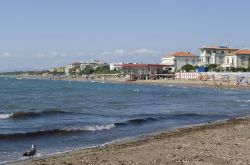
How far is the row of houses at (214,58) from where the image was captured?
14975 cm

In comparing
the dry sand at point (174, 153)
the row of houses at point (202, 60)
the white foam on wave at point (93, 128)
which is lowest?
the white foam on wave at point (93, 128)

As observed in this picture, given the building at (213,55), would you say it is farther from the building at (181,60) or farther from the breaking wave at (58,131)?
the breaking wave at (58,131)

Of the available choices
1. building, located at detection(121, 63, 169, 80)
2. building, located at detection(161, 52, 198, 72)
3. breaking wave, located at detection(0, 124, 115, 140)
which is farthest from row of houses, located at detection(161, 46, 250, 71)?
breaking wave, located at detection(0, 124, 115, 140)

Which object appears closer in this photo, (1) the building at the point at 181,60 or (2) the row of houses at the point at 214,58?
(2) the row of houses at the point at 214,58

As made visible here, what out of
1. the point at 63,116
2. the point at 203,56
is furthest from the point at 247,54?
the point at 63,116

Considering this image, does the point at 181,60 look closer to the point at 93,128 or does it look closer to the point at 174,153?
the point at 93,128

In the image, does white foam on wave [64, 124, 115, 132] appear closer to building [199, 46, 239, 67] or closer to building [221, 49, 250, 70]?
building [221, 49, 250, 70]

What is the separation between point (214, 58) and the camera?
6344 inches

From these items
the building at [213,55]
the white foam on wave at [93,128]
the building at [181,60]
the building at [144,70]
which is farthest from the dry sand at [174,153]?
the building at [181,60]

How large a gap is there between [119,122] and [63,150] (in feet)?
33.9

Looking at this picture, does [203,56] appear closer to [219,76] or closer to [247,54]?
[247,54]

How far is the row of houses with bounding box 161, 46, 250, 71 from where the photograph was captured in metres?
150

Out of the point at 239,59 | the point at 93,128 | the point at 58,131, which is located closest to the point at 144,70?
the point at 239,59

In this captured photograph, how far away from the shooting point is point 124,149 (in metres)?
14.9
